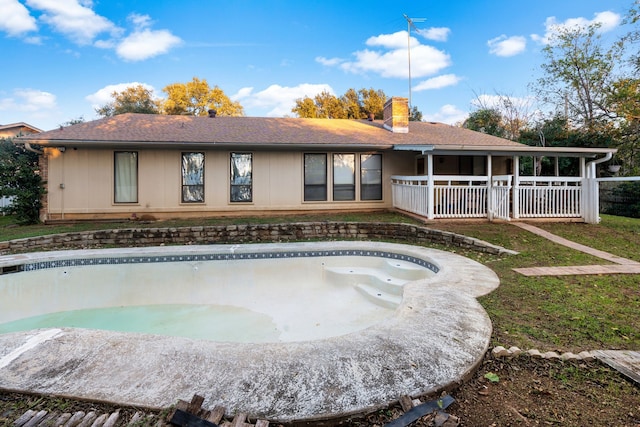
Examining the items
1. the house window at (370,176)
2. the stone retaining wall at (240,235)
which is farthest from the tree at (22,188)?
the house window at (370,176)

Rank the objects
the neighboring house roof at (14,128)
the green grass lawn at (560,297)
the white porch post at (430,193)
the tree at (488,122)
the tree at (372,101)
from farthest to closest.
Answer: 1. the tree at (372,101)
2. the tree at (488,122)
3. the neighboring house roof at (14,128)
4. the white porch post at (430,193)
5. the green grass lawn at (560,297)

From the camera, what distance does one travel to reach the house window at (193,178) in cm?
1161

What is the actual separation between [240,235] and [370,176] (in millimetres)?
5811

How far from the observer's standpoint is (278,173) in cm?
1204

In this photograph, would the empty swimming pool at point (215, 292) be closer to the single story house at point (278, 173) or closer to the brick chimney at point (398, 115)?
the single story house at point (278, 173)

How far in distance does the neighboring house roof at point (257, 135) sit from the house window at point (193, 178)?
0.73 metres

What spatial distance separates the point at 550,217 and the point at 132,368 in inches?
442

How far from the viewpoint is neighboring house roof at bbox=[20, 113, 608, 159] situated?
409 inches

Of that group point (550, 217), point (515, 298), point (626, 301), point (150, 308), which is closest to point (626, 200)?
point (550, 217)

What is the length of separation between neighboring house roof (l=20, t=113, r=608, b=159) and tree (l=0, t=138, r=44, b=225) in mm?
1270

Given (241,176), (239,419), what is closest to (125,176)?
(241,176)

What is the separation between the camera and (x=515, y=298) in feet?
14.3

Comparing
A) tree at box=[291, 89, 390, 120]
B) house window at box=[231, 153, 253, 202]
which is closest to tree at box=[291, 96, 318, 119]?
tree at box=[291, 89, 390, 120]

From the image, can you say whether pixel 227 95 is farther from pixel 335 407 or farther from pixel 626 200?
pixel 335 407
